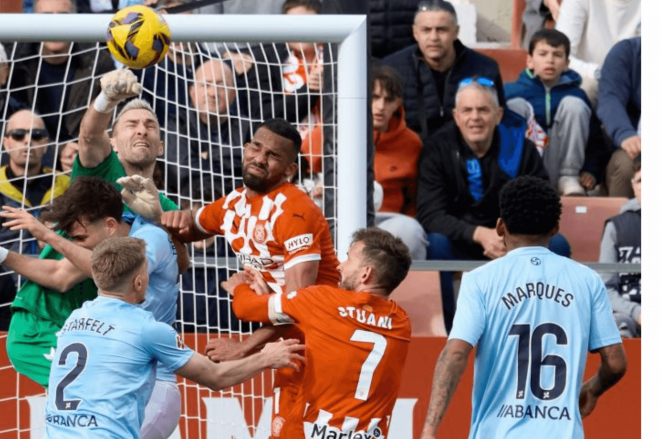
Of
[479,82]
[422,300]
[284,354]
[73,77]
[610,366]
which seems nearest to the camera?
[610,366]

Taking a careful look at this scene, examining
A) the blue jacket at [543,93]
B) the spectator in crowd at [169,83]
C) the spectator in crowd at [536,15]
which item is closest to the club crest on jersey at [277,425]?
the spectator in crowd at [169,83]

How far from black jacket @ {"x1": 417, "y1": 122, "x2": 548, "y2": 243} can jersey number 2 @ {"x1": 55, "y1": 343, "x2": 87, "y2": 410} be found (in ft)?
12.7

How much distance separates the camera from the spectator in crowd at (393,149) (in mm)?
8953

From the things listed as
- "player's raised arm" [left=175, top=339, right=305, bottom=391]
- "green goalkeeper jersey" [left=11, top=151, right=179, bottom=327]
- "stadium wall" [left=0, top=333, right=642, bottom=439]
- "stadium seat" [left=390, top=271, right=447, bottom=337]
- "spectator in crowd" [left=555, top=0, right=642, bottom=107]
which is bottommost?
"stadium wall" [left=0, top=333, right=642, bottom=439]

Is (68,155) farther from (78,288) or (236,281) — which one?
(236,281)

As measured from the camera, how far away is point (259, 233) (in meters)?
6.05

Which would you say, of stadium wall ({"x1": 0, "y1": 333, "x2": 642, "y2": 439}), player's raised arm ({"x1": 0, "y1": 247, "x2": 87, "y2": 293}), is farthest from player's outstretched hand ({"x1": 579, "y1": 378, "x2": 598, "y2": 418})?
stadium wall ({"x1": 0, "y1": 333, "x2": 642, "y2": 439})

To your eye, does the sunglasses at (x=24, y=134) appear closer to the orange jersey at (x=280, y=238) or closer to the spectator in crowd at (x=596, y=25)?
the orange jersey at (x=280, y=238)

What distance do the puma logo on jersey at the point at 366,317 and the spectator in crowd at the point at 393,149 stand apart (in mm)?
3286

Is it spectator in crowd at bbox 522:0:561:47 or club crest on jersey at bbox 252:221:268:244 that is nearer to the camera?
club crest on jersey at bbox 252:221:268:244

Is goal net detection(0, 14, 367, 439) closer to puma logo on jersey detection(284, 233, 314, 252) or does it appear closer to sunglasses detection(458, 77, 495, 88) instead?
puma logo on jersey detection(284, 233, 314, 252)

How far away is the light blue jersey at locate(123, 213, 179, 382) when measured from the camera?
20.3ft

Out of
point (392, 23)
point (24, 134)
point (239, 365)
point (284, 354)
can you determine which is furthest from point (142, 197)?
point (392, 23)

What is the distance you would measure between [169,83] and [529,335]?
3916 mm
